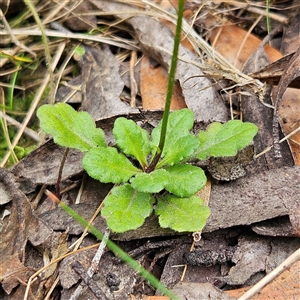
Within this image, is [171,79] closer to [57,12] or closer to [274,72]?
[274,72]

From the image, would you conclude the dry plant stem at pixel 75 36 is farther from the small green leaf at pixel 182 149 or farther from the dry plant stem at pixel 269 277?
the dry plant stem at pixel 269 277

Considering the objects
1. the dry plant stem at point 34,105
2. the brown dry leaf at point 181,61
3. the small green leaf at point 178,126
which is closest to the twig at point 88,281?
the small green leaf at point 178,126

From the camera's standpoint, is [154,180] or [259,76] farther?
[259,76]

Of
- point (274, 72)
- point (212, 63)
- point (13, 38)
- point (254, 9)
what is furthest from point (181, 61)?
point (13, 38)

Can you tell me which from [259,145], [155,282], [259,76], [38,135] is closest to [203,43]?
[259,76]

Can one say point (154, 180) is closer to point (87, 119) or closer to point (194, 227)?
point (194, 227)

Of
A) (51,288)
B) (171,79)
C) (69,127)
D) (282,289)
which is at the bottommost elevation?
(282,289)
